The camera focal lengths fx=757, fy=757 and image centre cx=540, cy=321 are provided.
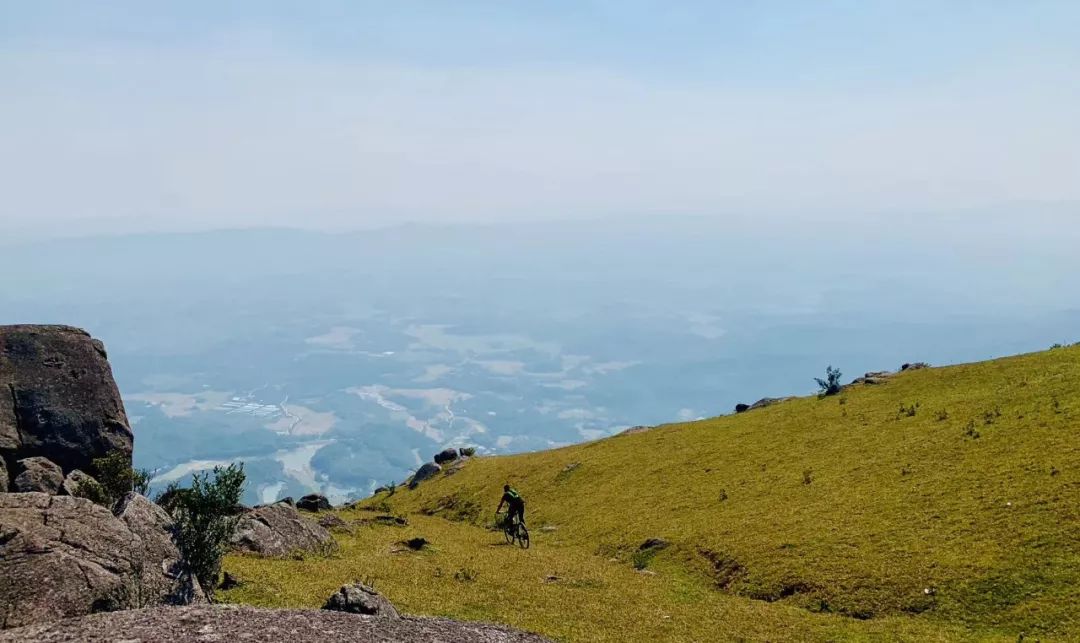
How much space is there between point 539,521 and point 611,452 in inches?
502

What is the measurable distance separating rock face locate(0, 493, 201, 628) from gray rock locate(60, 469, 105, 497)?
9141 millimetres

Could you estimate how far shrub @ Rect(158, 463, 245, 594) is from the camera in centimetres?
2328

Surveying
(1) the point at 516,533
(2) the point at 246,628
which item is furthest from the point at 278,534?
(2) the point at 246,628

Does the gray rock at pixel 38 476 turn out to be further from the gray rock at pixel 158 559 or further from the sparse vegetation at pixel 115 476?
the gray rock at pixel 158 559

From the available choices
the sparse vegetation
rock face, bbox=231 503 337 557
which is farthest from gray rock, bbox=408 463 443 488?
the sparse vegetation

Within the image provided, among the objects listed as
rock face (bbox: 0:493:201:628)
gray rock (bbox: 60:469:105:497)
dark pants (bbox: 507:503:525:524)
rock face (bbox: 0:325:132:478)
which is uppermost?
rock face (bbox: 0:325:132:478)

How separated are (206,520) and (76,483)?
13.5m

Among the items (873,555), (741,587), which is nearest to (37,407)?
(741,587)

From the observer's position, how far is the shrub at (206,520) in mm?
23281

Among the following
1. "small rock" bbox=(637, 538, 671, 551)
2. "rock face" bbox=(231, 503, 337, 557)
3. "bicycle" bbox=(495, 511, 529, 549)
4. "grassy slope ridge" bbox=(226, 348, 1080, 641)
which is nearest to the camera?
"grassy slope ridge" bbox=(226, 348, 1080, 641)

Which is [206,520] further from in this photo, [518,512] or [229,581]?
[518,512]

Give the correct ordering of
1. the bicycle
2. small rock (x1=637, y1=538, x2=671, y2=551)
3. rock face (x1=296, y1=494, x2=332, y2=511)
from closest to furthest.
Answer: small rock (x1=637, y1=538, x2=671, y2=551), the bicycle, rock face (x1=296, y1=494, x2=332, y2=511)

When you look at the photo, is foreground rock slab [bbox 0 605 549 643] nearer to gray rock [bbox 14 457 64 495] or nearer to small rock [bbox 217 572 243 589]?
small rock [bbox 217 572 243 589]

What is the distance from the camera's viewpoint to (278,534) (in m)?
33.6
